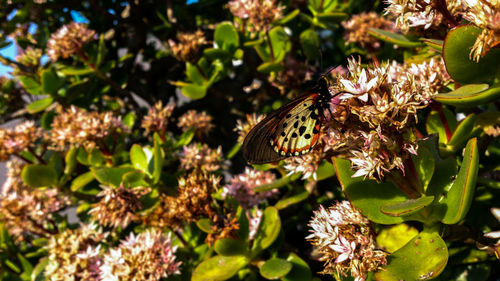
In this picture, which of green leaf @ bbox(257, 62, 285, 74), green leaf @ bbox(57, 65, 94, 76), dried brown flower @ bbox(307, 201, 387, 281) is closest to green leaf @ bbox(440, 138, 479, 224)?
dried brown flower @ bbox(307, 201, 387, 281)

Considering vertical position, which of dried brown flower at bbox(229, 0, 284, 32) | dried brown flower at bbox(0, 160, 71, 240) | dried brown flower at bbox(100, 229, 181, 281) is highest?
dried brown flower at bbox(229, 0, 284, 32)

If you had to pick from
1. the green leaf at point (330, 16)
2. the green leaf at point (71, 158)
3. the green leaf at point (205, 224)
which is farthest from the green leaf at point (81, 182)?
the green leaf at point (330, 16)

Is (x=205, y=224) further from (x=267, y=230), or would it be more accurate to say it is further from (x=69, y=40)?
(x=69, y=40)

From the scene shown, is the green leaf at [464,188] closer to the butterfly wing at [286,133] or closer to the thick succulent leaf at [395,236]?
the thick succulent leaf at [395,236]

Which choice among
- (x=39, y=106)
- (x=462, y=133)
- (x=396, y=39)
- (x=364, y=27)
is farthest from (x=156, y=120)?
(x=462, y=133)

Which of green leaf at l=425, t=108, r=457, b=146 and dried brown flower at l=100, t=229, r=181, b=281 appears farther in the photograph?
dried brown flower at l=100, t=229, r=181, b=281

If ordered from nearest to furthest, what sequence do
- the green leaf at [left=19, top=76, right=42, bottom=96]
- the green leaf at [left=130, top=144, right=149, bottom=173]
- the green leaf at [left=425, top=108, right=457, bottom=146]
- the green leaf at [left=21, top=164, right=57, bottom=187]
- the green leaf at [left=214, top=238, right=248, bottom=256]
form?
1. the green leaf at [left=425, top=108, right=457, bottom=146]
2. the green leaf at [left=214, top=238, right=248, bottom=256]
3. the green leaf at [left=130, top=144, right=149, bottom=173]
4. the green leaf at [left=21, top=164, right=57, bottom=187]
5. the green leaf at [left=19, top=76, right=42, bottom=96]

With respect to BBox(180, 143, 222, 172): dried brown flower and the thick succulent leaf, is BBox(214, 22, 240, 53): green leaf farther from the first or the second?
the thick succulent leaf

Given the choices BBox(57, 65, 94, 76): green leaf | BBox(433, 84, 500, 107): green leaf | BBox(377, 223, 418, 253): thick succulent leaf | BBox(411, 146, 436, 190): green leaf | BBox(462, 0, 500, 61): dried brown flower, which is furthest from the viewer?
BBox(57, 65, 94, 76): green leaf
